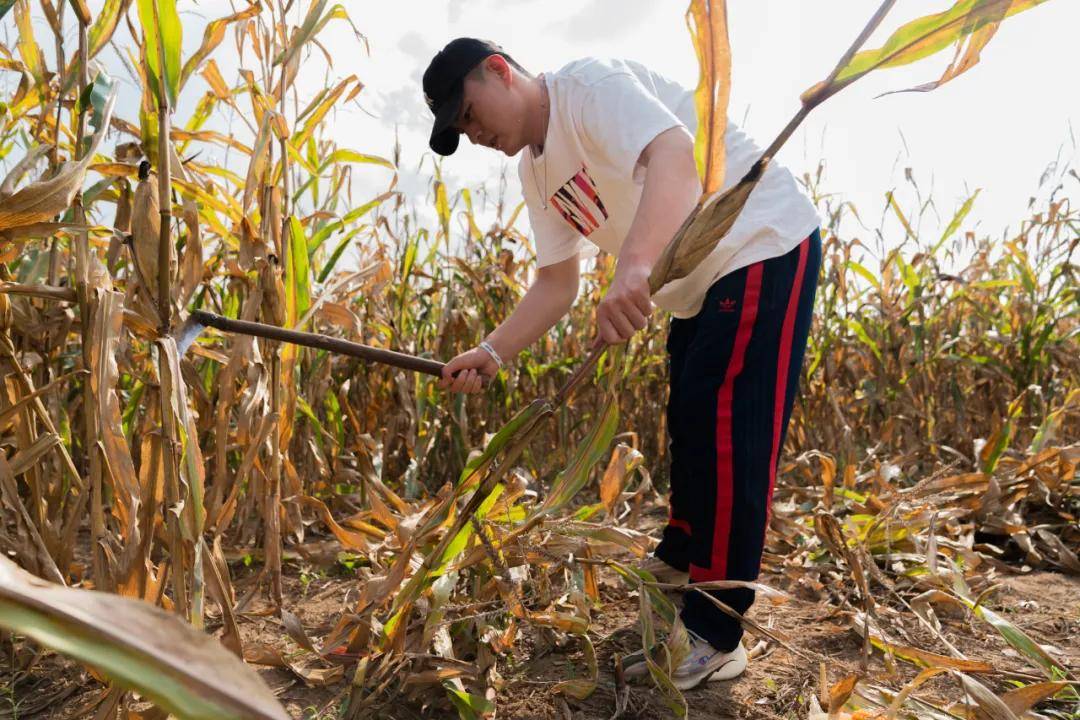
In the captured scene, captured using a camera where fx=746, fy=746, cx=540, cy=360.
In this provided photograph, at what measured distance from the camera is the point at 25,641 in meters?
1.51

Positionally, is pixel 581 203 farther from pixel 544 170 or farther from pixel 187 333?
pixel 187 333

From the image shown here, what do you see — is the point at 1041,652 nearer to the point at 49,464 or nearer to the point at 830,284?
the point at 49,464

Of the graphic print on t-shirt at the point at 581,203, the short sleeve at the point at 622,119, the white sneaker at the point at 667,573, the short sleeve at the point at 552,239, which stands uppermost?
the short sleeve at the point at 622,119

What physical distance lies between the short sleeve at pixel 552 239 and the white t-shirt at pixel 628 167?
124mm

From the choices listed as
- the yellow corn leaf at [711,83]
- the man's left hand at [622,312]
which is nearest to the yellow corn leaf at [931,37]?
the yellow corn leaf at [711,83]

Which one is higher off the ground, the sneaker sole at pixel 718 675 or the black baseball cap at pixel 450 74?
the black baseball cap at pixel 450 74

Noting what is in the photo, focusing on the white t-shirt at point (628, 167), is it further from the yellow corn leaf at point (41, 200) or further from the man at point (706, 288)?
the yellow corn leaf at point (41, 200)

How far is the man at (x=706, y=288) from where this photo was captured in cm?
153

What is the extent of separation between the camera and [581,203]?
1.79m

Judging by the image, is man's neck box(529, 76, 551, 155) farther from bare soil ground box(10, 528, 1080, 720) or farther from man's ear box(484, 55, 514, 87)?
bare soil ground box(10, 528, 1080, 720)

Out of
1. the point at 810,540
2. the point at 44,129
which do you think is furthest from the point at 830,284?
the point at 44,129

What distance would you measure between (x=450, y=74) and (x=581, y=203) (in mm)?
421

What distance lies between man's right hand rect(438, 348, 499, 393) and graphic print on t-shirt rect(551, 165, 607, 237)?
1.42 feet

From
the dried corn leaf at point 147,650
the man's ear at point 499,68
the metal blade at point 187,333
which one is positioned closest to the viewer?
the dried corn leaf at point 147,650
